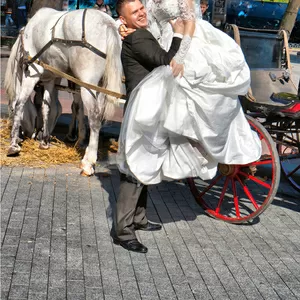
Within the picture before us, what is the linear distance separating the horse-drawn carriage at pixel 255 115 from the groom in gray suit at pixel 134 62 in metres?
0.97

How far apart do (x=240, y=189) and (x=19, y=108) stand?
2.88 meters

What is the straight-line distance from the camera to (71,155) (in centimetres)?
755

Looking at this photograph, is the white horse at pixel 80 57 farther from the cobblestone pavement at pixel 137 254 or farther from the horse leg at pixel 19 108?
the cobblestone pavement at pixel 137 254

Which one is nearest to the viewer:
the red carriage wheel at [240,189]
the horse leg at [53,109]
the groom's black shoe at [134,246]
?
the groom's black shoe at [134,246]

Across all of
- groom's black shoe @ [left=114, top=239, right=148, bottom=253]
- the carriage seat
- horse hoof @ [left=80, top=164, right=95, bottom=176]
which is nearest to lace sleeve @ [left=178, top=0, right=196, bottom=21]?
the carriage seat

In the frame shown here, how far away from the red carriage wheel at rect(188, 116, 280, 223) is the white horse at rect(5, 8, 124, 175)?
1.32m

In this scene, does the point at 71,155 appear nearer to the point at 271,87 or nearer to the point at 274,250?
the point at 271,87

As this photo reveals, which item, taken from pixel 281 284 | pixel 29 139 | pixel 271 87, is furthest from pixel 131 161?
pixel 29 139

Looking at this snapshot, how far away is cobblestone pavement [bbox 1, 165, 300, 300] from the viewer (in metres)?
4.18

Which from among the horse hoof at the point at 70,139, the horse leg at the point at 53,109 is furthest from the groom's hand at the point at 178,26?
the horse hoof at the point at 70,139

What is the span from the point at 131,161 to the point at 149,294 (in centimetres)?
105

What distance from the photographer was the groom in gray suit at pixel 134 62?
15.1ft

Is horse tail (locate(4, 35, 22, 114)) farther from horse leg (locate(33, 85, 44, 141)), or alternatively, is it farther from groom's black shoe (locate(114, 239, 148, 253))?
groom's black shoe (locate(114, 239, 148, 253))

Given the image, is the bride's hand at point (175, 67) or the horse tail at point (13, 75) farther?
the horse tail at point (13, 75)
